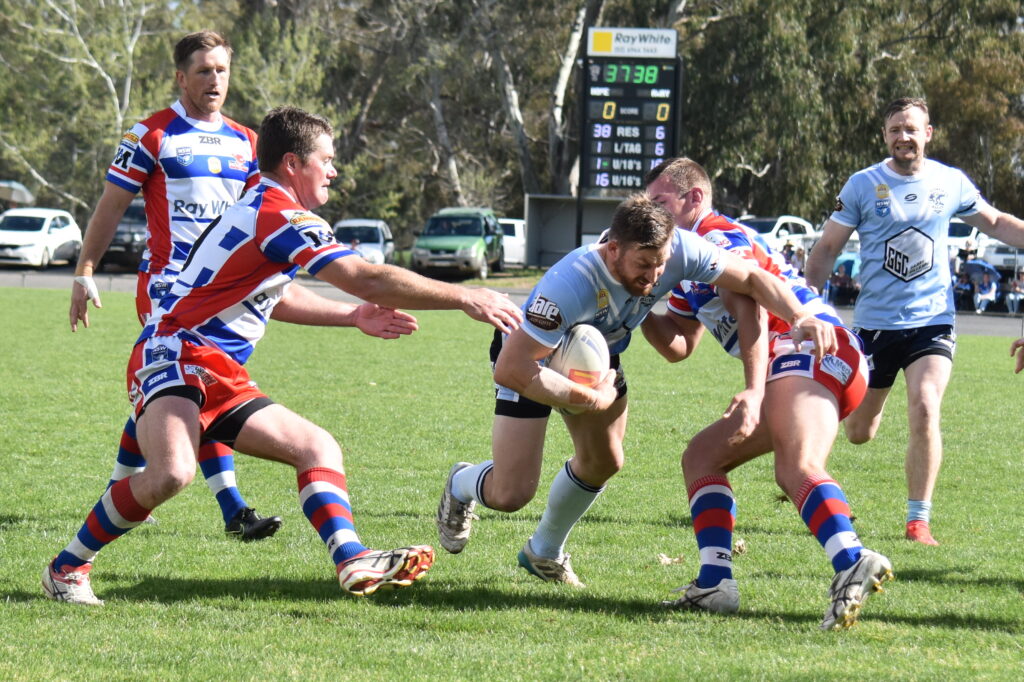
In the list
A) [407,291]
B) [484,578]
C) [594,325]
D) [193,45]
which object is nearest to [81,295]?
[193,45]

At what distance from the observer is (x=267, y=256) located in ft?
15.2

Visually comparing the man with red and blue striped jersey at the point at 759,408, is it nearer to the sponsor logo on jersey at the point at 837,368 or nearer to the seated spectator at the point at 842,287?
the sponsor logo on jersey at the point at 837,368

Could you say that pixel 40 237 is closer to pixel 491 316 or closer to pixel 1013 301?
pixel 1013 301

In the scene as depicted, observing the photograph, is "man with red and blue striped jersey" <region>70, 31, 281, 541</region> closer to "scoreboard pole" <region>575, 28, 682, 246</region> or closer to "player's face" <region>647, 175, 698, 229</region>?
"player's face" <region>647, 175, 698, 229</region>

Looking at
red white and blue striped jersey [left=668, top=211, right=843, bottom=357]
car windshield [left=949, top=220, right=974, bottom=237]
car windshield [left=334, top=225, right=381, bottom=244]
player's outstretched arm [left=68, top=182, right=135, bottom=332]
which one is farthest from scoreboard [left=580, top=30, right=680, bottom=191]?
red white and blue striped jersey [left=668, top=211, right=843, bottom=357]

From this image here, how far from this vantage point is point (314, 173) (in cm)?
475

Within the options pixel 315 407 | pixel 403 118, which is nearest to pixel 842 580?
pixel 315 407

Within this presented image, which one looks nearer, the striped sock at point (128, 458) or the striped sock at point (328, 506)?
the striped sock at point (328, 506)

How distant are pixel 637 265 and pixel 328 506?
1505 millimetres

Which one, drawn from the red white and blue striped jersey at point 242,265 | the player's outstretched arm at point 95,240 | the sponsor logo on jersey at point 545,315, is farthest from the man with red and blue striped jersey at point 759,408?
the player's outstretched arm at point 95,240

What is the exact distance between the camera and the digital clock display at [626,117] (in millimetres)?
25219

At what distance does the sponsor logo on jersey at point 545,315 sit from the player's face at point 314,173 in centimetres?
95

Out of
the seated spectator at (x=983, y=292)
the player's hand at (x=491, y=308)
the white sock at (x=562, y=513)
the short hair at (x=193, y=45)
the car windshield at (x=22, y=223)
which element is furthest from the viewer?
the car windshield at (x=22, y=223)

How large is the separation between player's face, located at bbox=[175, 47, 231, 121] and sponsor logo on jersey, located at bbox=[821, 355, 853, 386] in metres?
3.11
